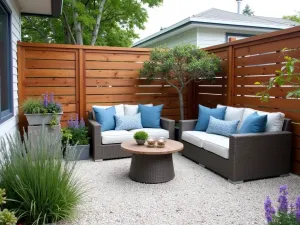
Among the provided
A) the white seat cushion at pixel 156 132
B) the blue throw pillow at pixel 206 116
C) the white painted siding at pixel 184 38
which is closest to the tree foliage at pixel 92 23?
the white painted siding at pixel 184 38

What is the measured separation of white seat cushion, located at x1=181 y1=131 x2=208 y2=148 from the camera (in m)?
4.40

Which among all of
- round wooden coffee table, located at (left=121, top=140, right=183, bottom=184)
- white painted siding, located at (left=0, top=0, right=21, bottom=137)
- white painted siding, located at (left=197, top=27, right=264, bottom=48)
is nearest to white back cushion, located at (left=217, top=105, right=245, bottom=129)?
round wooden coffee table, located at (left=121, top=140, right=183, bottom=184)

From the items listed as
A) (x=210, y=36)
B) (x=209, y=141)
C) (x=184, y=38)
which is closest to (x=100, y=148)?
(x=209, y=141)

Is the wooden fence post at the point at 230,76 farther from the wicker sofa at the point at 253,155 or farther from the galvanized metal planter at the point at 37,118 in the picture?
the galvanized metal planter at the point at 37,118

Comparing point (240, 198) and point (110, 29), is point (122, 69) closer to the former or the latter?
point (240, 198)

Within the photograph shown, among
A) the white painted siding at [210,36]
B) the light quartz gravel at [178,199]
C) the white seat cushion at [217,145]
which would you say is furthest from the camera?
the white painted siding at [210,36]

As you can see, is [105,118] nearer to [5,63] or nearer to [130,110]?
[130,110]

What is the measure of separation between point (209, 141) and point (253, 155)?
2.25 ft

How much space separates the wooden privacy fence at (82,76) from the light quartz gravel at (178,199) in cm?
186

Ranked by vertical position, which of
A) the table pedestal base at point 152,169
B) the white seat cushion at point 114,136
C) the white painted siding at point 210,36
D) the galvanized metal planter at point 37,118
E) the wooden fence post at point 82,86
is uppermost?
the white painted siding at point 210,36

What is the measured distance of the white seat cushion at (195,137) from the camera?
4398 millimetres

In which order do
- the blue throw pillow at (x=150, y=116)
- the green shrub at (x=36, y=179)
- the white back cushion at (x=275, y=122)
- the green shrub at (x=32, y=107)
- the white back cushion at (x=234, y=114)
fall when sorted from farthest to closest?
the blue throw pillow at (x=150, y=116) < the green shrub at (x=32, y=107) < the white back cushion at (x=234, y=114) < the white back cushion at (x=275, y=122) < the green shrub at (x=36, y=179)

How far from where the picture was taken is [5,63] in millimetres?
4082

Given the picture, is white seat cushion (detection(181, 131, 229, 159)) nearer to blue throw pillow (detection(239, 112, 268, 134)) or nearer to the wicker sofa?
the wicker sofa
